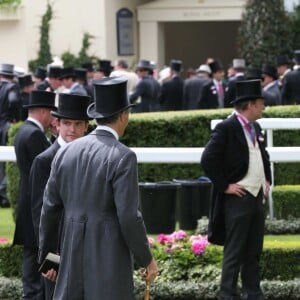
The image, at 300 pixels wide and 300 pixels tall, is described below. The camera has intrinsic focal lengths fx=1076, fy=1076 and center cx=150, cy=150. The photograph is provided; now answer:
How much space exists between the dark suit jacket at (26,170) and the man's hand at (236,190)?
148 centimetres

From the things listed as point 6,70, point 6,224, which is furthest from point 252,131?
point 6,70

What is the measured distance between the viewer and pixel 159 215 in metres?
11.2

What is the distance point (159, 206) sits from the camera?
36.7 feet

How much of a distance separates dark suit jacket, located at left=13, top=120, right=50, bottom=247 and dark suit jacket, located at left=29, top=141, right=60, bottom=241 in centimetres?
57

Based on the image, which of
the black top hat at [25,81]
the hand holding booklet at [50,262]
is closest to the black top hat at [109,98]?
the hand holding booklet at [50,262]

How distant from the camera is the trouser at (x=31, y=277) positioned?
8.52 m

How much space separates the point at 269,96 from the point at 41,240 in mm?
10323

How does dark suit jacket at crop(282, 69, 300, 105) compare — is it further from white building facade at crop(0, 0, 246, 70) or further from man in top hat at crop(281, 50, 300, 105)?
white building facade at crop(0, 0, 246, 70)

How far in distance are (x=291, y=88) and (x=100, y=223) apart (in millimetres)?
11061

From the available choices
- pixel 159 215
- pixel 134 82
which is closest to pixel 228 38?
pixel 134 82

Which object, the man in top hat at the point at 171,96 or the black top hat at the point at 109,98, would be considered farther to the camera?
the man in top hat at the point at 171,96

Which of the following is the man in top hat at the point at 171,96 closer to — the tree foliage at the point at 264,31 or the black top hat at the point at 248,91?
the tree foliage at the point at 264,31

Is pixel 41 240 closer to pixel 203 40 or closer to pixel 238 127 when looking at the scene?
pixel 238 127

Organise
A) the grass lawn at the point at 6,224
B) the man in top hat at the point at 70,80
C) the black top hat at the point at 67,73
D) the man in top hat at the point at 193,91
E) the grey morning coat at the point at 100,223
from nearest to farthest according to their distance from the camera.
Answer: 1. the grey morning coat at the point at 100,223
2. the grass lawn at the point at 6,224
3. the man in top hat at the point at 70,80
4. the black top hat at the point at 67,73
5. the man in top hat at the point at 193,91
